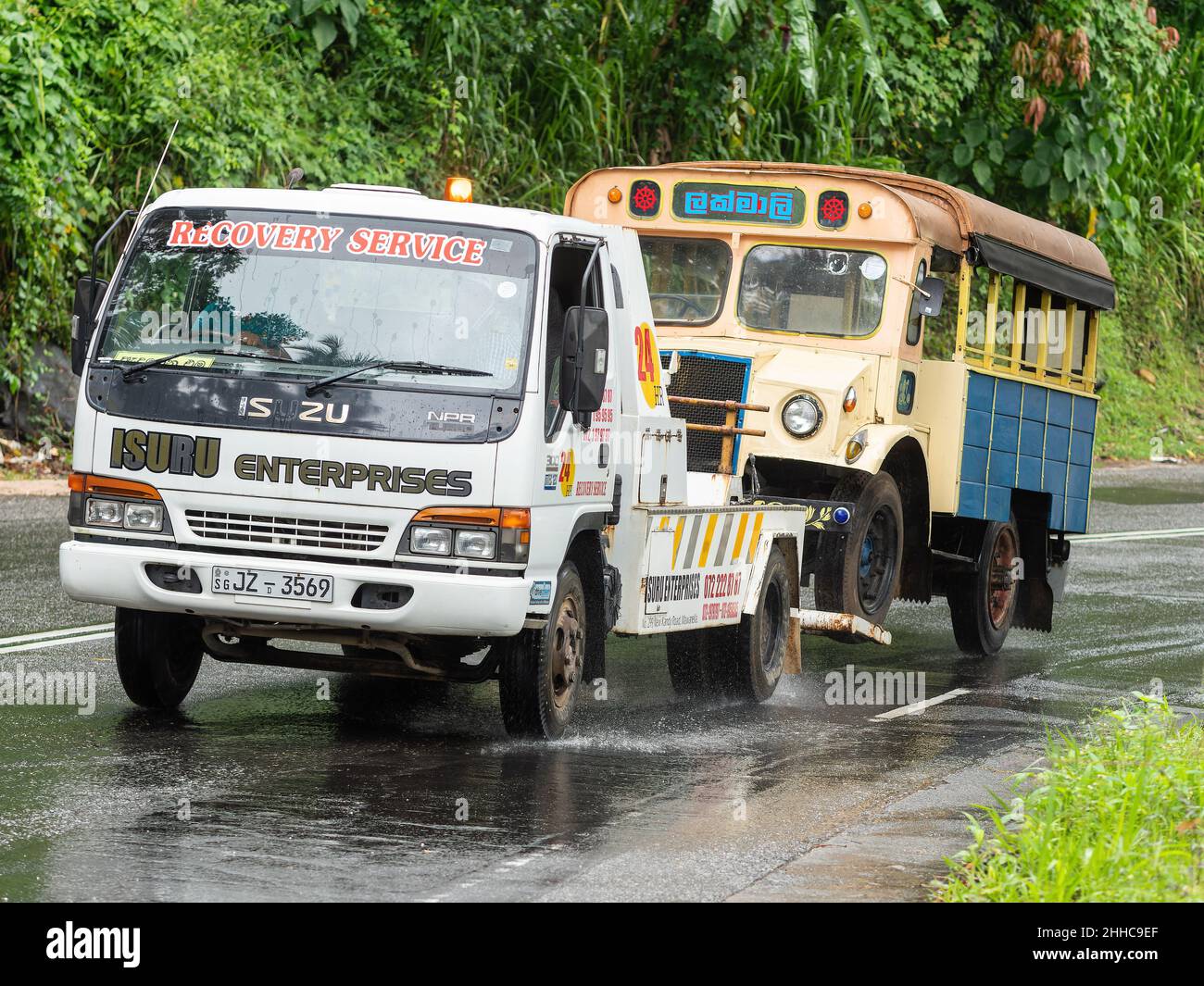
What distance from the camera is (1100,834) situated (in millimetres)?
6543

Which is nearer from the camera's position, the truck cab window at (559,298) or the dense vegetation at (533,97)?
the truck cab window at (559,298)

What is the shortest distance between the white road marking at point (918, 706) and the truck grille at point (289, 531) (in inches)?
132

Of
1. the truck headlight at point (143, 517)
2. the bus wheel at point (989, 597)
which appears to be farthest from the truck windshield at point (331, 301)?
the bus wheel at point (989, 597)

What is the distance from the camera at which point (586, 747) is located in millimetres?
9070

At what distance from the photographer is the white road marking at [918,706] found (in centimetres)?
1067

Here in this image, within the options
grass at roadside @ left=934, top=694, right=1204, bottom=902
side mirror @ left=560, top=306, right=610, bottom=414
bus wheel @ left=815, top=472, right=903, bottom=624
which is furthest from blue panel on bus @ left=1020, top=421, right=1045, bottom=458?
side mirror @ left=560, top=306, right=610, bottom=414

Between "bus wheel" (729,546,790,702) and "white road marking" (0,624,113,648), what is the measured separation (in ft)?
11.9

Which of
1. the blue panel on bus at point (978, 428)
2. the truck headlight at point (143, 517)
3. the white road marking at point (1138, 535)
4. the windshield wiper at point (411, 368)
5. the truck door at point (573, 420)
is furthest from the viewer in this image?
the white road marking at point (1138, 535)

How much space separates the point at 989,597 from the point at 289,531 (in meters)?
6.76

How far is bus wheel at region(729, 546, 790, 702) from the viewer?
1093cm

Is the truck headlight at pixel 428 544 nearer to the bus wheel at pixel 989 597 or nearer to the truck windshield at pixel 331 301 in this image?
the truck windshield at pixel 331 301

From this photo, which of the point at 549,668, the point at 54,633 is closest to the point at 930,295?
the point at 549,668

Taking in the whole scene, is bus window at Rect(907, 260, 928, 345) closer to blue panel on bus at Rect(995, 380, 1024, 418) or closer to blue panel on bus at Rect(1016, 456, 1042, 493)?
blue panel on bus at Rect(995, 380, 1024, 418)

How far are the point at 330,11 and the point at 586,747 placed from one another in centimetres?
1470
